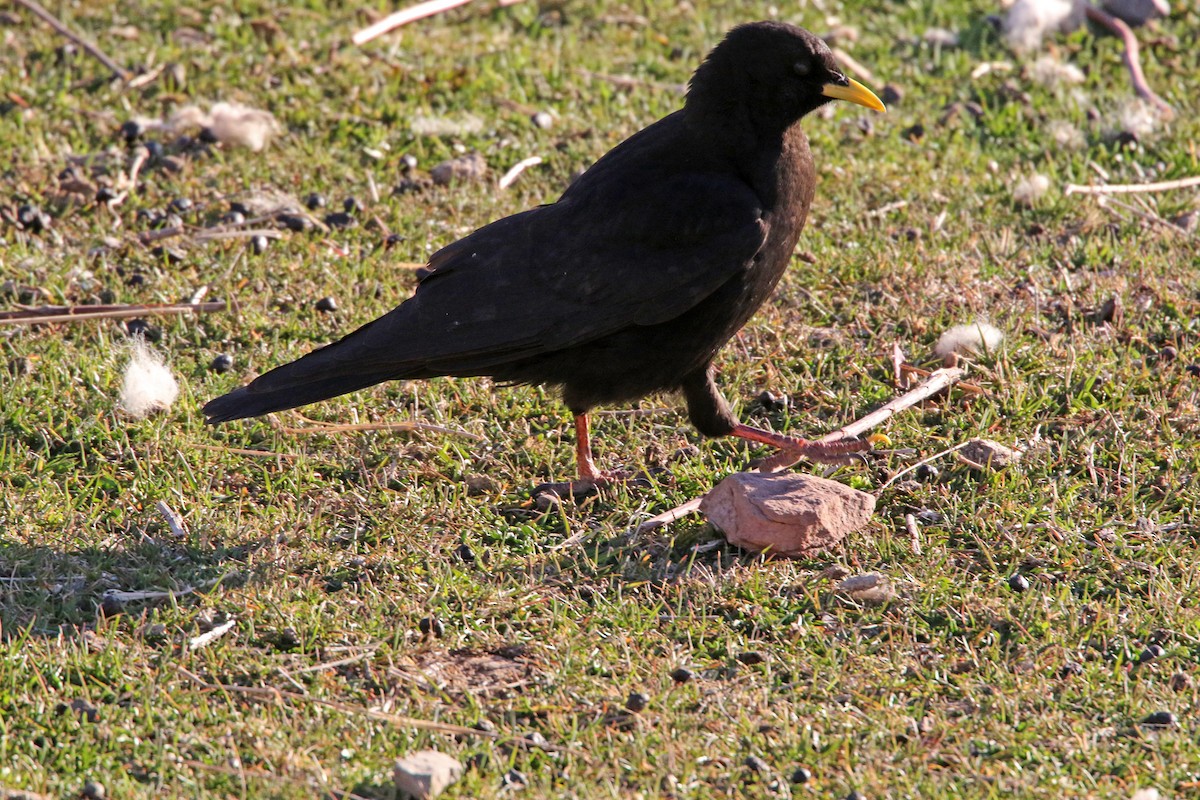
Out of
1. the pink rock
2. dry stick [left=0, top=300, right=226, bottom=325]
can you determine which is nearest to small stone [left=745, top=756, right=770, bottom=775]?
the pink rock

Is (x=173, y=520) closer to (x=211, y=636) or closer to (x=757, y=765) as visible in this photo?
(x=211, y=636)

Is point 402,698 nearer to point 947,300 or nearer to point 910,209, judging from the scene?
point 947,300

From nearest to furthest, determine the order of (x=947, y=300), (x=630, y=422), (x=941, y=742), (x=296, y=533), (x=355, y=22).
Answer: (x=941, y=742) → (x=296, y=533) → (x=630, y=422) → (x=947, y=300) → (x=355, y=22)

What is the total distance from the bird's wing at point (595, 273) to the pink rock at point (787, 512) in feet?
2.01

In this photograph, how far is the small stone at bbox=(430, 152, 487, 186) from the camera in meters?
6.52

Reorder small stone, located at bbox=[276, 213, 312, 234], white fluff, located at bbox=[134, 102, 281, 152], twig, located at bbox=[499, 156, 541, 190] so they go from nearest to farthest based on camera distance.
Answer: small stone, located at bbox=[276, 213, 312, 234], twig, located at bbox=[499, 156, 541, 190], white fluff, located at bbox=[134, 102, 281, 152]

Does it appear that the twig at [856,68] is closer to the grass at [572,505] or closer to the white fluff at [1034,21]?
the grass at [572,505]

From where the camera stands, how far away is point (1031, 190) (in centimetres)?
625

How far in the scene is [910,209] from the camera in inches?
245

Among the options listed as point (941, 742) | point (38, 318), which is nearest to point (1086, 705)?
point (941, 742)

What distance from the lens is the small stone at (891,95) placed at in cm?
711

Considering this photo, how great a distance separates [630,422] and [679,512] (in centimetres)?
66

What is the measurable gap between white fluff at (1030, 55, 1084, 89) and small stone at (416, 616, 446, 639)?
477cm

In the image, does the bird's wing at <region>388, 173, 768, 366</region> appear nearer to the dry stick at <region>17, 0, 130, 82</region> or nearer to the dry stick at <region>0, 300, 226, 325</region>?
the dry stick at <region>0, 300, 226, 325</region>
